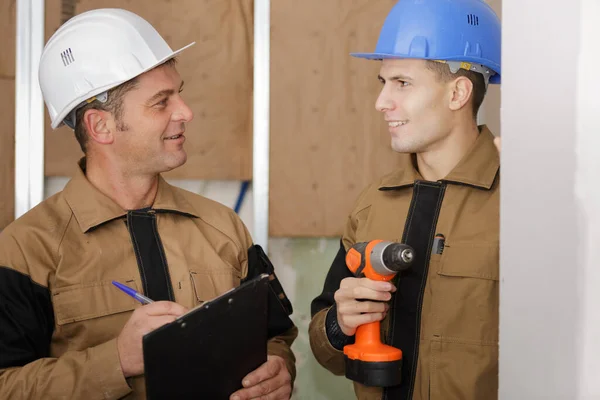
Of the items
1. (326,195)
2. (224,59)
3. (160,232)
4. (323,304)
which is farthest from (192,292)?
(224,59)

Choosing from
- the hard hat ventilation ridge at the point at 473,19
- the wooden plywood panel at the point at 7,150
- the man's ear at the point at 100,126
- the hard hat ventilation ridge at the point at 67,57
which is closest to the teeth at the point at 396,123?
the hard hat ventilation ridge at the point at 473,19

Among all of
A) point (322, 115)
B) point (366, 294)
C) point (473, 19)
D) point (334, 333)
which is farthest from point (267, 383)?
point (322, 115)

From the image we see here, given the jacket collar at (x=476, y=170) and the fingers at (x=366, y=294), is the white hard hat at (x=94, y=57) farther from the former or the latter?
the fingers at (x=366, y=294)

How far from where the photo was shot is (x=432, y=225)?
1.87 meters

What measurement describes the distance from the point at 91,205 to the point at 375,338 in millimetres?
938

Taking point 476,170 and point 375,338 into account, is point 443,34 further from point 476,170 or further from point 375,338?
point 375,338

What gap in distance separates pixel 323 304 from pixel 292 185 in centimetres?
92

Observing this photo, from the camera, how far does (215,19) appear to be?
115 inches

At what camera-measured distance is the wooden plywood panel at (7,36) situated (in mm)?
2779

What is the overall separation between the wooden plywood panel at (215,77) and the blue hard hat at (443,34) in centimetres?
106

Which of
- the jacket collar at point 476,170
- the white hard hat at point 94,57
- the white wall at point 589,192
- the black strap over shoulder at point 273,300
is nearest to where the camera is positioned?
the white wall at point 589,192

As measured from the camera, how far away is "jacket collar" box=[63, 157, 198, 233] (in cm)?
197

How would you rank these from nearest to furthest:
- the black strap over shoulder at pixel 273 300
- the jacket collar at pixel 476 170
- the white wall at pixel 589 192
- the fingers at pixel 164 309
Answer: the white wall at pixel 589 192 → the fingers at pixel 164 309 → the jacket collar at pixel 476 170 → the black strap over shoulder at pixel 273 300

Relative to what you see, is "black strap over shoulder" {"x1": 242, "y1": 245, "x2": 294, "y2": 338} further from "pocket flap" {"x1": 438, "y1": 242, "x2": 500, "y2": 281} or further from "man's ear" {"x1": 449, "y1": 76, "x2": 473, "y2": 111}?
"man's ear" {"x1": 449, "y1": 76, "x2": 473, "y2": 111}
